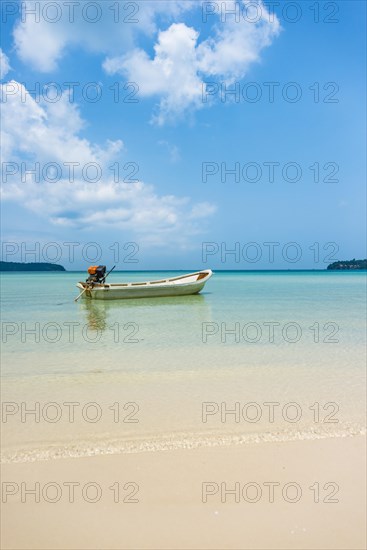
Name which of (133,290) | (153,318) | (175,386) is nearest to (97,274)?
(133,290)

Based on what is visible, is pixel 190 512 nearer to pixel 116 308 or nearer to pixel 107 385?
pixel 107 385

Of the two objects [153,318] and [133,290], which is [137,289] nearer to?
[133,290]

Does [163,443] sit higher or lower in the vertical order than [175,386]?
lower

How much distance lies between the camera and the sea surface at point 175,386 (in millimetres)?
4777

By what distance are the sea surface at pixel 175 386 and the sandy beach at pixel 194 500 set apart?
37 cm

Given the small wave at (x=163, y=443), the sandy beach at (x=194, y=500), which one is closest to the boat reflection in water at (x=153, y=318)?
the small wave at (x=163, y=443)

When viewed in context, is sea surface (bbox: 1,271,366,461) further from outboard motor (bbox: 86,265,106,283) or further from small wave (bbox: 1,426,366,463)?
outboard motor (bbox: 86,265,106,283)

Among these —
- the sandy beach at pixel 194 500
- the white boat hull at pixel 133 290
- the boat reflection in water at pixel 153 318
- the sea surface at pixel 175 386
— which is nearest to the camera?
the sandy beach at pixel 194 500

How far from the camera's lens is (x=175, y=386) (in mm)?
6656

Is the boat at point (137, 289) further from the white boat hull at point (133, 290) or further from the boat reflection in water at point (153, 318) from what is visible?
the boat reflection in water at point (153, 318)

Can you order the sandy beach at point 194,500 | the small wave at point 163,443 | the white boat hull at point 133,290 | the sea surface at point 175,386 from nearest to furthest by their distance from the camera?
the sandy beach at point 194,500 < the small wave at point 163,443 < the sea surface at point 175,386 < the white boat hull at point 133,290

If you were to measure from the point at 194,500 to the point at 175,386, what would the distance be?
10.8ft

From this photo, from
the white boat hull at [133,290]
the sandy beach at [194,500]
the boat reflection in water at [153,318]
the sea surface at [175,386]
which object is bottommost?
the sandy beach at [194,500]

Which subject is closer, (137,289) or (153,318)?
(153,318)
